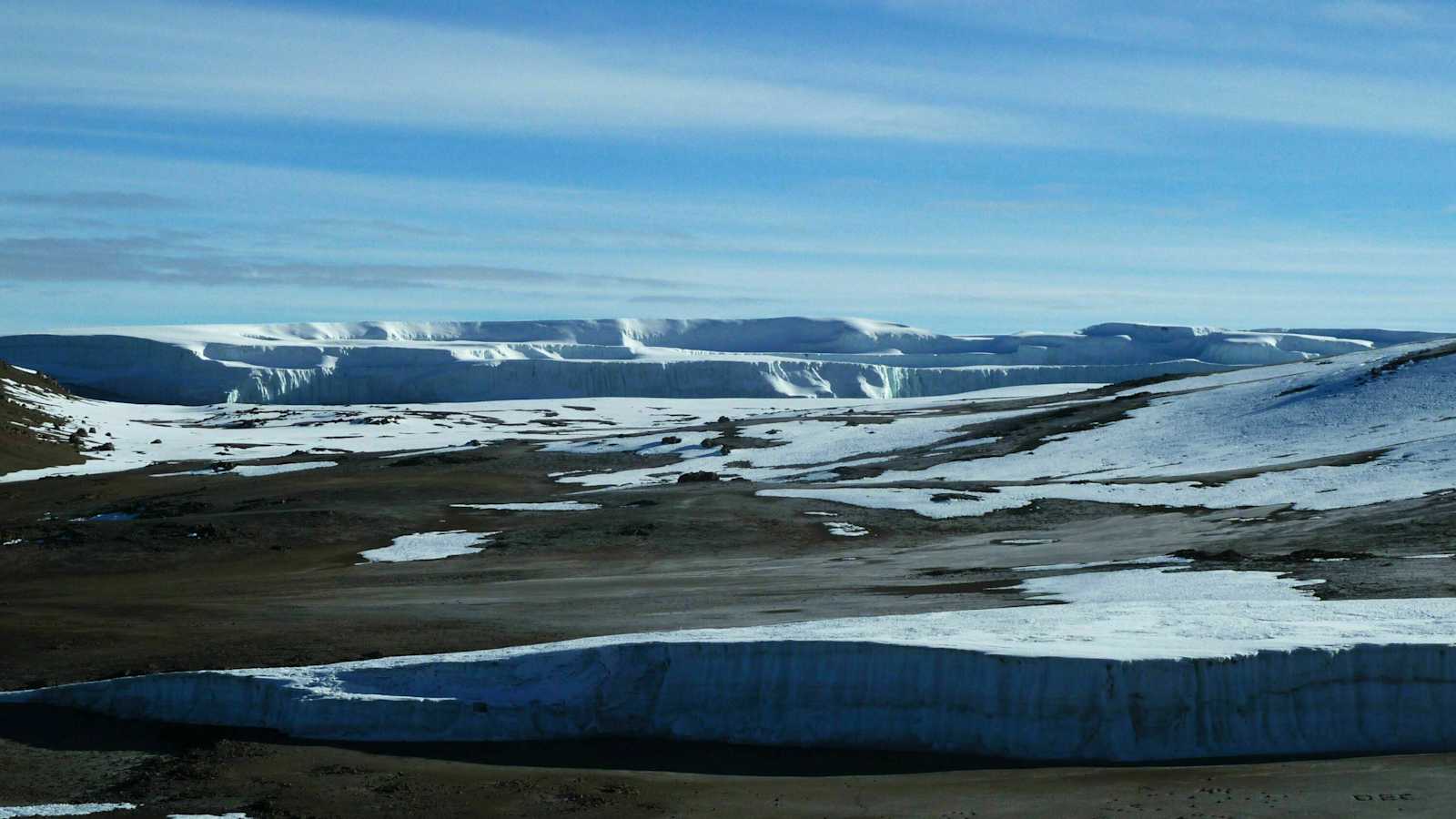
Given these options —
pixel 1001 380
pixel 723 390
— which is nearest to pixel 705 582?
pixel 723 390

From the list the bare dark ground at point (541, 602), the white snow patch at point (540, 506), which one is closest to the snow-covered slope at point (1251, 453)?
the bare dark ground at point (541, 602)

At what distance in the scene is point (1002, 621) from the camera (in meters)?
15.8

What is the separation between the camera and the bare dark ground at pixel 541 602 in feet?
38.2

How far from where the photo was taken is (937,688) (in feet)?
43.0

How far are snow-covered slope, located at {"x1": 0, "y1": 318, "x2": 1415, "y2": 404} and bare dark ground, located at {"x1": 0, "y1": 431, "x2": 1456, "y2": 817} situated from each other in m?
54.4

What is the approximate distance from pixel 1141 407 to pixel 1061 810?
1616 inches

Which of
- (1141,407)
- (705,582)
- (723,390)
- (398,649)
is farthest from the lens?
(723,390)

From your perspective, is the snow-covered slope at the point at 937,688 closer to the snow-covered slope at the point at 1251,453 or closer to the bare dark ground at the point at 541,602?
the bare dark ground at the point at 541,602

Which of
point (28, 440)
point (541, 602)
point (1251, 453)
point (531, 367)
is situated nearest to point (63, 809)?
point (541, 602)

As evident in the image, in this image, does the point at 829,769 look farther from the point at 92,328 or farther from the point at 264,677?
the point at 92,328

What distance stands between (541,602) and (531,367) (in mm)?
78038

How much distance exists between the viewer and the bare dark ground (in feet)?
38.2

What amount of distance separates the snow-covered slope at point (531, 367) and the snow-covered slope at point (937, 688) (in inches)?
2976

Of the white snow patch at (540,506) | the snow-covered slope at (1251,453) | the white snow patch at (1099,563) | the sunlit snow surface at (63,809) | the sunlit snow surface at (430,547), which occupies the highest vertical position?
the snow-covered slope at (1251,453)
